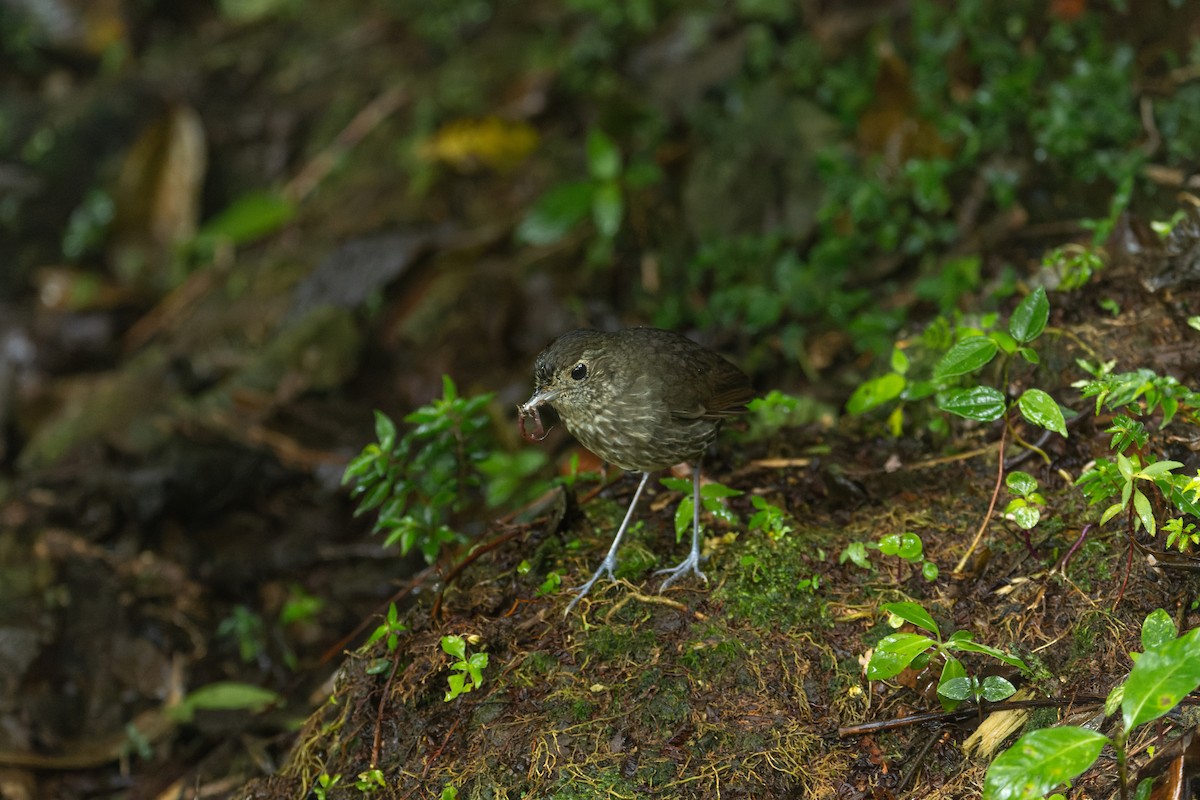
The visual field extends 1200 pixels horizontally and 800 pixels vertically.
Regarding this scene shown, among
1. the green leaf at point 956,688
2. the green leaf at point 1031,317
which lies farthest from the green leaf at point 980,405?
the green leaf at point 956,688

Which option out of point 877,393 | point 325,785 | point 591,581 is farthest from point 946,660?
point 325,785

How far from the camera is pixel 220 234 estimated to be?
718 cm

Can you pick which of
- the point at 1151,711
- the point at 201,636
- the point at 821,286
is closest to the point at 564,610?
the point at 1151,711

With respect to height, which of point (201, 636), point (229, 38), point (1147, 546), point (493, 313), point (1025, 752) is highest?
point (229, 38)

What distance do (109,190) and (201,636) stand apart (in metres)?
4.32

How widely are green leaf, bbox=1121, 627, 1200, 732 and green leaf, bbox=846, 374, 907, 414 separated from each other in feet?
5.37

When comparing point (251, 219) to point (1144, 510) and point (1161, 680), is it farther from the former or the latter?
point (1161, 680)

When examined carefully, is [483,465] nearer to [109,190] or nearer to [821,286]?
[821,286]

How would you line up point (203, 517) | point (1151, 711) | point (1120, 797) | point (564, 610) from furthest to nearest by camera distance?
point (203, 517) → point (564, 610) → point (1120, 797) → point (1151, 711)

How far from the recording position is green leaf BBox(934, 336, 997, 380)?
2.95 meters

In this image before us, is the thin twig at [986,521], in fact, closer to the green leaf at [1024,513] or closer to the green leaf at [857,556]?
the green leaf at [1024,513]

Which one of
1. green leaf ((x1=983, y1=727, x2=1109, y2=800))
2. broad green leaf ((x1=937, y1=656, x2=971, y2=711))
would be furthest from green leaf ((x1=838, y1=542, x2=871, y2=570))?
green leaf ((x1=983, y1=727, x2=1109, y2=800))

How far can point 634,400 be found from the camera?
338 cm

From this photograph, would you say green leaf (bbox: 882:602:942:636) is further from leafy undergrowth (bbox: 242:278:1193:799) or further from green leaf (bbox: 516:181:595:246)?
green leaf (bbox: 516:181:595:246)
